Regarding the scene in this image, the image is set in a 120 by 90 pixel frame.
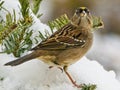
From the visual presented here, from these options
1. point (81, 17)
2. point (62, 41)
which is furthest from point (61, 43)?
point (81, 17)

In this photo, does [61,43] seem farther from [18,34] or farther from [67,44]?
[18,34]

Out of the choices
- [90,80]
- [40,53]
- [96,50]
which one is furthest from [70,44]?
[96,50]

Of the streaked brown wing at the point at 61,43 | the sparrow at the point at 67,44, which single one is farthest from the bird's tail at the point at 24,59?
the streaked brown wing at the point at 61,43

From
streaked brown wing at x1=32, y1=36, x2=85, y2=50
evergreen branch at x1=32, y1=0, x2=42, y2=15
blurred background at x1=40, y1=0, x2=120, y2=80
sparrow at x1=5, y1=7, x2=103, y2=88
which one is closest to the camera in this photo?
evergreen branch at x1=32, y1=0, x2=42, y2=15

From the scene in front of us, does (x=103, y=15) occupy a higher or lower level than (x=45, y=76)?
lower

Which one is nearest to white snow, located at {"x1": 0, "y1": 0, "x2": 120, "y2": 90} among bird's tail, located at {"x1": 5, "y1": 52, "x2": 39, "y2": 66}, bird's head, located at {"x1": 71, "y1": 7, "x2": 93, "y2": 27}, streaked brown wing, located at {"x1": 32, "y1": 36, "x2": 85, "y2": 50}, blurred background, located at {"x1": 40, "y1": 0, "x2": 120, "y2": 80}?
bird's tail, located at {"x1": 5, "y1": 52, "x2": 39, "y2": 66}

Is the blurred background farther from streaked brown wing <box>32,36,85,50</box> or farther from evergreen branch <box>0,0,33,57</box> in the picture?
evergreen branch <box>0,0,33,57</box>
